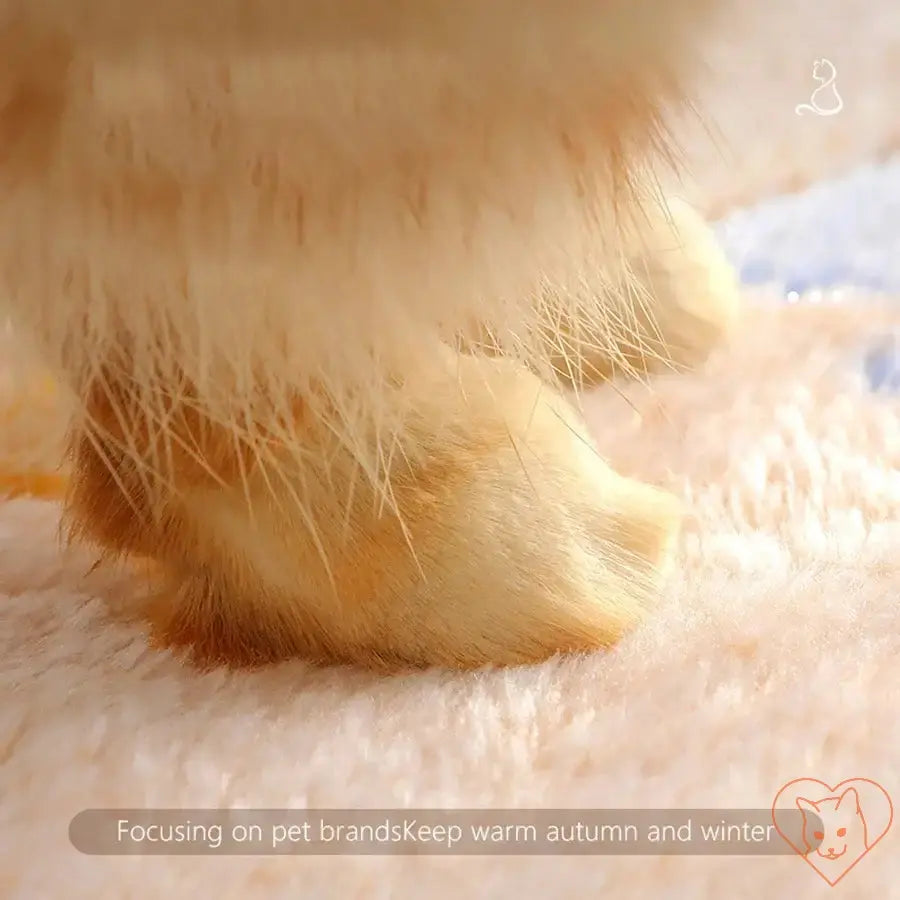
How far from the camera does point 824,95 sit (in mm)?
686

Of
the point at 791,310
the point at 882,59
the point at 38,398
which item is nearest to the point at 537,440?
the point at 38,398

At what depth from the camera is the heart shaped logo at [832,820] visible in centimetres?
24

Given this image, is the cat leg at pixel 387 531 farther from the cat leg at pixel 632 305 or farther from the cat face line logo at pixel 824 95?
the cat face line logo at pixel 824 95

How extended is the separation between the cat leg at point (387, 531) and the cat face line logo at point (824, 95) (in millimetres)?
461

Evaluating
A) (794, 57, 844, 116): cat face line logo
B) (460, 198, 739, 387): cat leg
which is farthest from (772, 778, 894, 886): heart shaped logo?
(794, 57, 844, 116): cat face line logo

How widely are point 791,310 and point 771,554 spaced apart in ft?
0.85

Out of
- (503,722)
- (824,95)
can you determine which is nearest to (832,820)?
(503,722)

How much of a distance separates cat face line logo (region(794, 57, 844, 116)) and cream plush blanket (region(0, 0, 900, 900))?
1.18ft

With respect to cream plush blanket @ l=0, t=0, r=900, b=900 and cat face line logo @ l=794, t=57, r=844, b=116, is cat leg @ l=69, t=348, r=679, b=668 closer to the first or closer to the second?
cream plush blanket @ l=0, t=0, r=900, b=900

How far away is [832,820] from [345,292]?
0.17 m

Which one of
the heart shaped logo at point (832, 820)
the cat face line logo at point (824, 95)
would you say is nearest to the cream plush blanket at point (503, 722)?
the heart shaped logo at point (832, 820)

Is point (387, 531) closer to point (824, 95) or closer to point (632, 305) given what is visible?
point (632, 305)

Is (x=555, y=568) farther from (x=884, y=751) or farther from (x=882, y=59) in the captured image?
(x=882, y=59)

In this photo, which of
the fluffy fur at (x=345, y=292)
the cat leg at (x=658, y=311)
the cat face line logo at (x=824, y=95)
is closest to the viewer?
the fluffy fur at (x=345, y=292)
